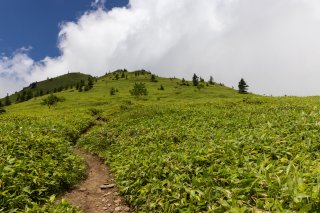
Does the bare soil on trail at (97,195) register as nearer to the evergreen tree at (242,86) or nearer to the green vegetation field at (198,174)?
the green vegetation field at (198,174)

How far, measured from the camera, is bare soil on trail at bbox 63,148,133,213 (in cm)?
1120

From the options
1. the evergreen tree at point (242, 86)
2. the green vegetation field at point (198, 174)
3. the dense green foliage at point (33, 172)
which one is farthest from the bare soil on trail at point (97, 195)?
the evergreen tree at point (242, 86)

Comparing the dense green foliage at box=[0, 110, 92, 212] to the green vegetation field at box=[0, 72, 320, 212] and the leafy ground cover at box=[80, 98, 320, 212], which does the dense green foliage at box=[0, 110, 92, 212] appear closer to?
the green vegetation field at box=[0, 72, 320, 212]

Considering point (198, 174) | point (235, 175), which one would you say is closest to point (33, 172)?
point (198, 174)

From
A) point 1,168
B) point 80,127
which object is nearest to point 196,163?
point 1,168

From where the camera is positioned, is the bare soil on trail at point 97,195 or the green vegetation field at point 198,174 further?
the bare soil on trail at point 97,195

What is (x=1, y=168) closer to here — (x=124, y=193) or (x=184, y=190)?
(x=124, y=193)

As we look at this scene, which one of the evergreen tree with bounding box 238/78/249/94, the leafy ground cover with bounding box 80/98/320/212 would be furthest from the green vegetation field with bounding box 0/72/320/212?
the evergreen tree with bounding box 238/78/249/94

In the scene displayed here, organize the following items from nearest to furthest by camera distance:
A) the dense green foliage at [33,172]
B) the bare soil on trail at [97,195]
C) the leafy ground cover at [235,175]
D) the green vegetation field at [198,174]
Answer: the leafy ground cover at [235,175]
the green vegetation field at [198,174]
the dense green foliage at [33,172]
the bare soil on trail at [97,195]

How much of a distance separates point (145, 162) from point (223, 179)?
16.6 feet

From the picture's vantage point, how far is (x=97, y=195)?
12.8m

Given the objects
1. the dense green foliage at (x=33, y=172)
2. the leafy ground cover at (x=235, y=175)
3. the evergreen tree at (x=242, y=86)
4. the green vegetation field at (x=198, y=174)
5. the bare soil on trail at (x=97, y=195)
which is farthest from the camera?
the evergreen tree at (x=242, y=86)

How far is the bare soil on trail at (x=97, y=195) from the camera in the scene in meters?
11.2

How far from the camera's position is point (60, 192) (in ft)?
40.5
